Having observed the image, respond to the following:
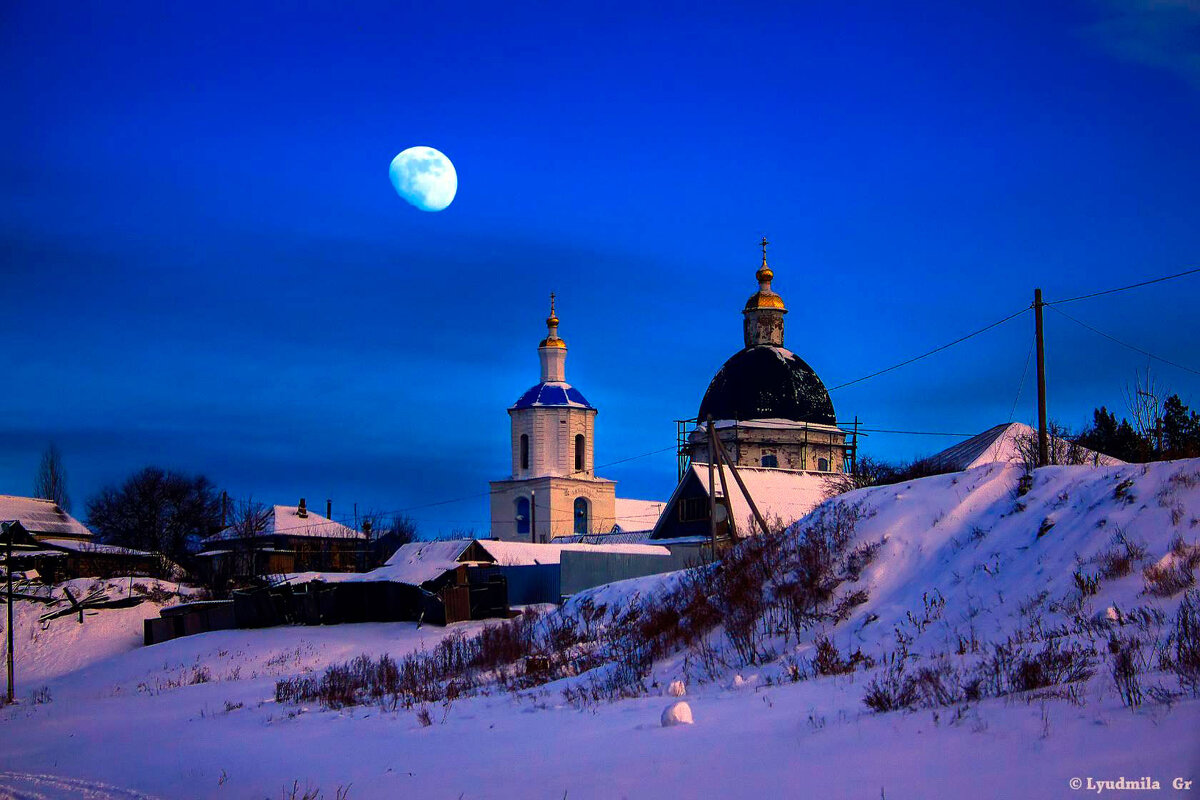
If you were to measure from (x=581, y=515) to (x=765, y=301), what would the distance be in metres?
21.2

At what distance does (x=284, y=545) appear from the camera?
64.4 m

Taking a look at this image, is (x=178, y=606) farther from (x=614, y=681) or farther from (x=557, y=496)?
(x=557, y=496)

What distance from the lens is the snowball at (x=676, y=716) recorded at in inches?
371

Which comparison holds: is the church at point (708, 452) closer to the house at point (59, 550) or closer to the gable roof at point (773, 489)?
the gable roof at point (773, 489)

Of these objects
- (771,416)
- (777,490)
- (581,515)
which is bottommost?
(581,515)

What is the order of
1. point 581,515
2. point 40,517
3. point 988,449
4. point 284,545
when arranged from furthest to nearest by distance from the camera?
point 581,515
point 284,545
point 40,517
point 988,449

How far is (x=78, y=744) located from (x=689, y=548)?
2989 cm

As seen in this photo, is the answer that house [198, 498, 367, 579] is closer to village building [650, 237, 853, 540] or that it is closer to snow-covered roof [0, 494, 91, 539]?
snow-covered roof [0, 494, 91, 539]

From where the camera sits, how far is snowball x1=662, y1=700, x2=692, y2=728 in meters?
9.42

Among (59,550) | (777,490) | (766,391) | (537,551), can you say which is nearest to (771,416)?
(766,391)

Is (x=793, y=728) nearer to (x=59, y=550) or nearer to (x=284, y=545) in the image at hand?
(x=59, y=550)

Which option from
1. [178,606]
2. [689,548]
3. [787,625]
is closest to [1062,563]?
[787,625]

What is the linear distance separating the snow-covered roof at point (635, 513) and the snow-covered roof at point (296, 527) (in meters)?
17.5

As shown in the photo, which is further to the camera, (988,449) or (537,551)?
(537,551)
